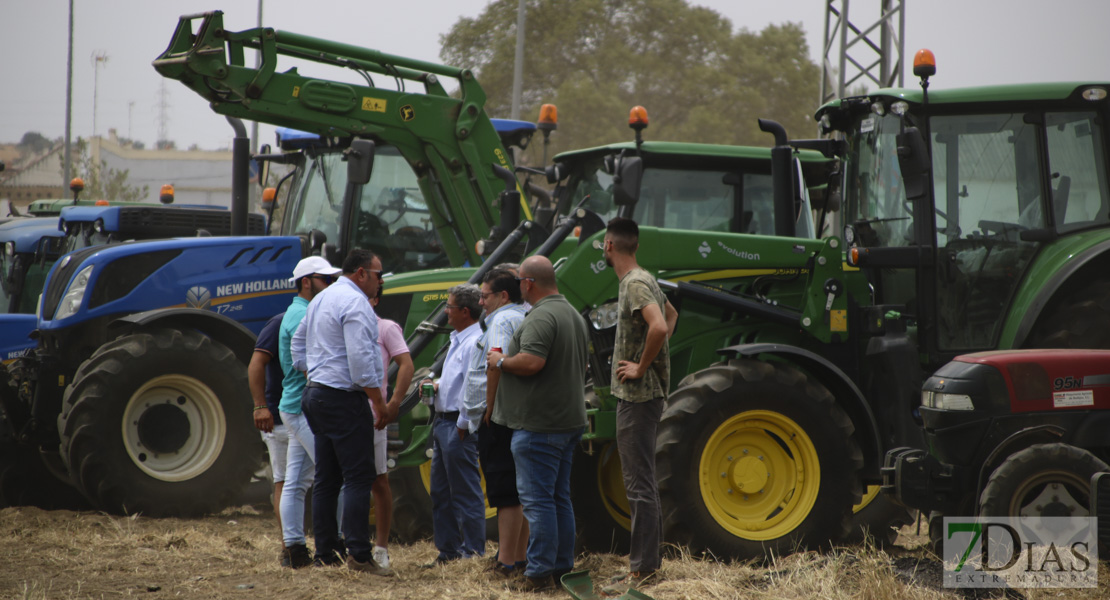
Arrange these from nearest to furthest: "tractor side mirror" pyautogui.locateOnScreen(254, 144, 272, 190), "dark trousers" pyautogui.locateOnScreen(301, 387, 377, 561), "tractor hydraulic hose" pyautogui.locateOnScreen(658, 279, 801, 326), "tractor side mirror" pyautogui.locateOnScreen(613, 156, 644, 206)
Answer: "dark trousers" pyautogui.locateOnScreen(301, 387, 377, 561)
"tractor hydraulic hose" pyautogui.locateOnScreen(658, 279, 801, 326)
"tractor side mirror" pyautogui.locateOnScreen(613, 156, 644, 206)
"tractor side mirror" pyautogui.locateOnScreen(254, 144, 272, 190)

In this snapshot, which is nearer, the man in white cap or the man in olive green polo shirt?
the man in olive green polo shirt

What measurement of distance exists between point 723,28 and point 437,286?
106 ft

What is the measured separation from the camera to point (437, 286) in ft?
28.6

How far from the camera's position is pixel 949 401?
5633 millimetres

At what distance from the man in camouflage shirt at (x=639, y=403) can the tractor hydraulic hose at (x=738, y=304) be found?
149cm

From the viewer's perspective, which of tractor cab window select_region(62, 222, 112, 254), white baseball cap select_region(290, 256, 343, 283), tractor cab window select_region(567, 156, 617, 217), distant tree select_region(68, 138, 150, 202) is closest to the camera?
white baseball cap select_region(290, 256, 343, 283)

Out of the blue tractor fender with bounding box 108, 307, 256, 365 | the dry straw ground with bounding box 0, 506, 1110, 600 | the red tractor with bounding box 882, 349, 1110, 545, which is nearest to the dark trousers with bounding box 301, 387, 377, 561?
the dry straw ground with bounding box 0, 506, 1110, 600

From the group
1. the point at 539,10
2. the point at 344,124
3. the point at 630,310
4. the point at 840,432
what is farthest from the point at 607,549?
the point at 539,10

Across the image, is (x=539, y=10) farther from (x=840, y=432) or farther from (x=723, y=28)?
(x=840, y=432)

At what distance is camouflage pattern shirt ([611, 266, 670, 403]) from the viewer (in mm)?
5643

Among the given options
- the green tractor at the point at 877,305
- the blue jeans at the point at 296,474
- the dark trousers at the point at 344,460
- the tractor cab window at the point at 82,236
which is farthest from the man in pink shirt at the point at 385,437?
the tractor cab window at the point at 82,236

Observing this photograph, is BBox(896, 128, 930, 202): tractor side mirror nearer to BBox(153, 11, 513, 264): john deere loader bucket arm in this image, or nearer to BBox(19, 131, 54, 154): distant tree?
BBox(153, 11, 513, 264): john deere loader bucket arm

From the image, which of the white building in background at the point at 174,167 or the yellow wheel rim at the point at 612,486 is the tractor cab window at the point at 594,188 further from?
the white building in background at the point at 174,167

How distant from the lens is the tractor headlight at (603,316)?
7.11 m
